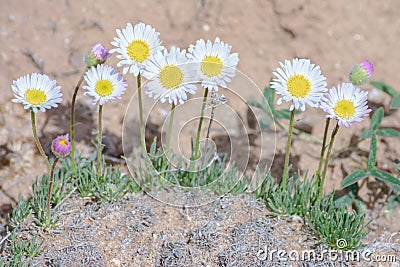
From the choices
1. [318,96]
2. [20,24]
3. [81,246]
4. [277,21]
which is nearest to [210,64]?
[318,96]

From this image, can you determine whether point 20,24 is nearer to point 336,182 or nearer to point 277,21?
point 277,21

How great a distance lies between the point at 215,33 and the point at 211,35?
0.02 m

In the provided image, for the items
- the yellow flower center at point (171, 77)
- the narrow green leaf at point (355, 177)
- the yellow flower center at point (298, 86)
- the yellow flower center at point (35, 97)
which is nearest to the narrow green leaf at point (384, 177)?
the narrow green leaf at point (355, 177)

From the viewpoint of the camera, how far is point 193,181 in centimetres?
241

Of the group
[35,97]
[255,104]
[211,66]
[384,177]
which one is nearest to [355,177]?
[384,177]

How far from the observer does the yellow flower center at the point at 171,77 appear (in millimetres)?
2203

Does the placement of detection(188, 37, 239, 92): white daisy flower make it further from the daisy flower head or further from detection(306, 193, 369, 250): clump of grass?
detection(306, 193, 369, 250): clump of grass

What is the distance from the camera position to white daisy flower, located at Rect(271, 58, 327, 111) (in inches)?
84.7

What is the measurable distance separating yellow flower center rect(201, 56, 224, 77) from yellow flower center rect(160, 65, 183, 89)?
0.08 meters

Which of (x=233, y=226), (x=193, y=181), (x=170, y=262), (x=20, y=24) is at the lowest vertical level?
(x=170, y=262)

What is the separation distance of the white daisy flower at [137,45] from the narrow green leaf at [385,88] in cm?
104

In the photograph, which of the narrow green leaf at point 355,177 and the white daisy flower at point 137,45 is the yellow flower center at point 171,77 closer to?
the white daisy flower at point 137,45

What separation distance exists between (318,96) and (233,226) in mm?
551

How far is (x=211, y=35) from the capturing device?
316 cm
